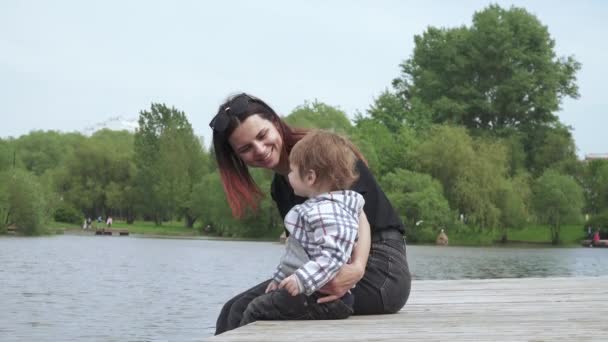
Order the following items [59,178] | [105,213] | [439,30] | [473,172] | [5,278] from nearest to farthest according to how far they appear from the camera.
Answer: [5,278] → [473,172] → [439,30] → [59,178] → [105,213]

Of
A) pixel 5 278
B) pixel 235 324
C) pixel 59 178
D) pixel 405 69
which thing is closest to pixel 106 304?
pixel 5 278

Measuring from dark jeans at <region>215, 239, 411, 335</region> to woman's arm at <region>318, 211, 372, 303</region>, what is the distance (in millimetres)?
260

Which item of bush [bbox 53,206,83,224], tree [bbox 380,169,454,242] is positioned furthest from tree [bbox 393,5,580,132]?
bush [bbox 53,206,83,224]

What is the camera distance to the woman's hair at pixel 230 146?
15.3 feet

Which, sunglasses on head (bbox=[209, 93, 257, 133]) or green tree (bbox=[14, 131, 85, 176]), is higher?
green tree (bbox=[14, 131, 85, 176])

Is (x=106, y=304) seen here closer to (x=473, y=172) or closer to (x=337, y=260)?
(x=337, y=260)

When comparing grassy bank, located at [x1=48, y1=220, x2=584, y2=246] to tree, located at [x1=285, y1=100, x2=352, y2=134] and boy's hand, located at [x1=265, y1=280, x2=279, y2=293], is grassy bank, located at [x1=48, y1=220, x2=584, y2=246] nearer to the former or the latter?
tree, located at [x1=285, y1=100, x2=352, y2=134]

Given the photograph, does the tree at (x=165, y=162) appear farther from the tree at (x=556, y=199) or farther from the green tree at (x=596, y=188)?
the green tree at (x=596, y=188)

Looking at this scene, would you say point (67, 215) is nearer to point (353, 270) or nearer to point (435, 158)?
point (435, 158)

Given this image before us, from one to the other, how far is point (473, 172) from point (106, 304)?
30752mm

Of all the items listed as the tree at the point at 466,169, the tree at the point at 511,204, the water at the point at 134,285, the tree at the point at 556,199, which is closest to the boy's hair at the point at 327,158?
the water at the point at 134,285

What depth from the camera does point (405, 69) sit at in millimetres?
60344

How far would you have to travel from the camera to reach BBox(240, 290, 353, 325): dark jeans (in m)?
4.23

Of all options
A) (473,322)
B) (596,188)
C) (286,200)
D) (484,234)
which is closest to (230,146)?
(286,200)
